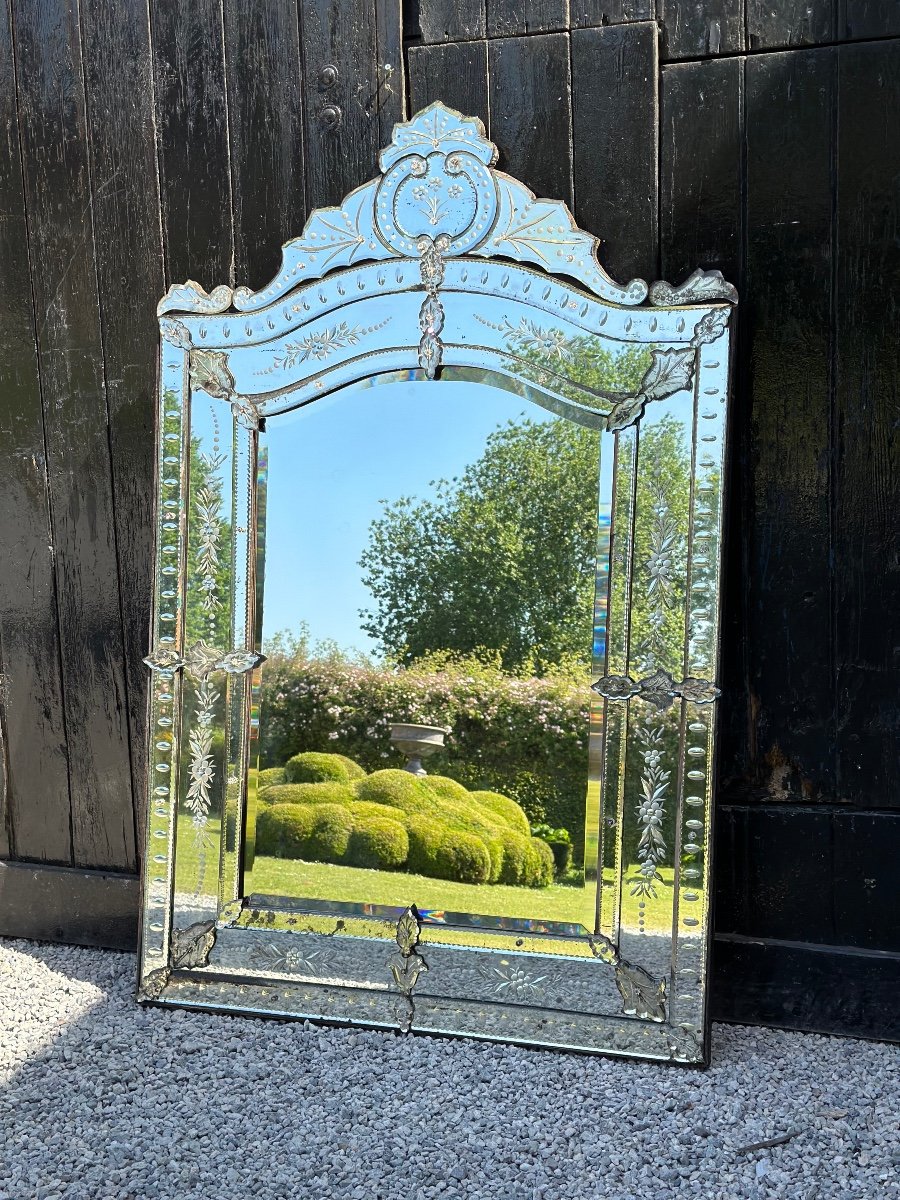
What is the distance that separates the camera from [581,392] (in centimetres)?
212

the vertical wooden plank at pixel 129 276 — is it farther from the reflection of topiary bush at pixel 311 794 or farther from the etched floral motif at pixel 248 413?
the reflection of topiary bush at pixel 311 794

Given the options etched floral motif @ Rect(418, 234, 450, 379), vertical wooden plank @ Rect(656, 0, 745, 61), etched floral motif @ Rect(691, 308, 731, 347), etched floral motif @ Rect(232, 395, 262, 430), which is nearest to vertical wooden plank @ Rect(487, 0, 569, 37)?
vertical wooden plank @ Rect(656, 0, 745, 61)

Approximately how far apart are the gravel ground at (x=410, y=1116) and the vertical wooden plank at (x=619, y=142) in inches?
70.2

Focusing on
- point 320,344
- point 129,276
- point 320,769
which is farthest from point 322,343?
point 320,769

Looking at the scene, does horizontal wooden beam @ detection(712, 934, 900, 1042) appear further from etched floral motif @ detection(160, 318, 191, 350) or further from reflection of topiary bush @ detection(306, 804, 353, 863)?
etched floral motif @ detection(160, 318, 191, 350)

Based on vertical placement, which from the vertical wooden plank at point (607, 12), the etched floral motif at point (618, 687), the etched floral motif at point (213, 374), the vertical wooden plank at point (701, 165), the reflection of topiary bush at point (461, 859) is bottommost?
the reflection of topiary bush at point (461, 859)

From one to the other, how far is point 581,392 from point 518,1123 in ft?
4.98

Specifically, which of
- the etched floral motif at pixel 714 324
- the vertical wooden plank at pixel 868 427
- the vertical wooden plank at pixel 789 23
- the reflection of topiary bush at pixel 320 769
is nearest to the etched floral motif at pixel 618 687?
the vertical wooden plank at pixel 868 427

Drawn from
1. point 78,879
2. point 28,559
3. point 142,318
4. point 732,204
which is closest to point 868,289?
point 732,204

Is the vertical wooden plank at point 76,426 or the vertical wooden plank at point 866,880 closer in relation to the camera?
the vertical wooden plank at point 866,880

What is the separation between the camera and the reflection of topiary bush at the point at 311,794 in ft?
7.47

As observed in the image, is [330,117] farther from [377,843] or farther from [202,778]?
[377,843]

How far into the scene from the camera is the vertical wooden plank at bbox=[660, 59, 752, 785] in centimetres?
211

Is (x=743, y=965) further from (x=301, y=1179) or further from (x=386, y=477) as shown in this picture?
(x=386, y=477)
